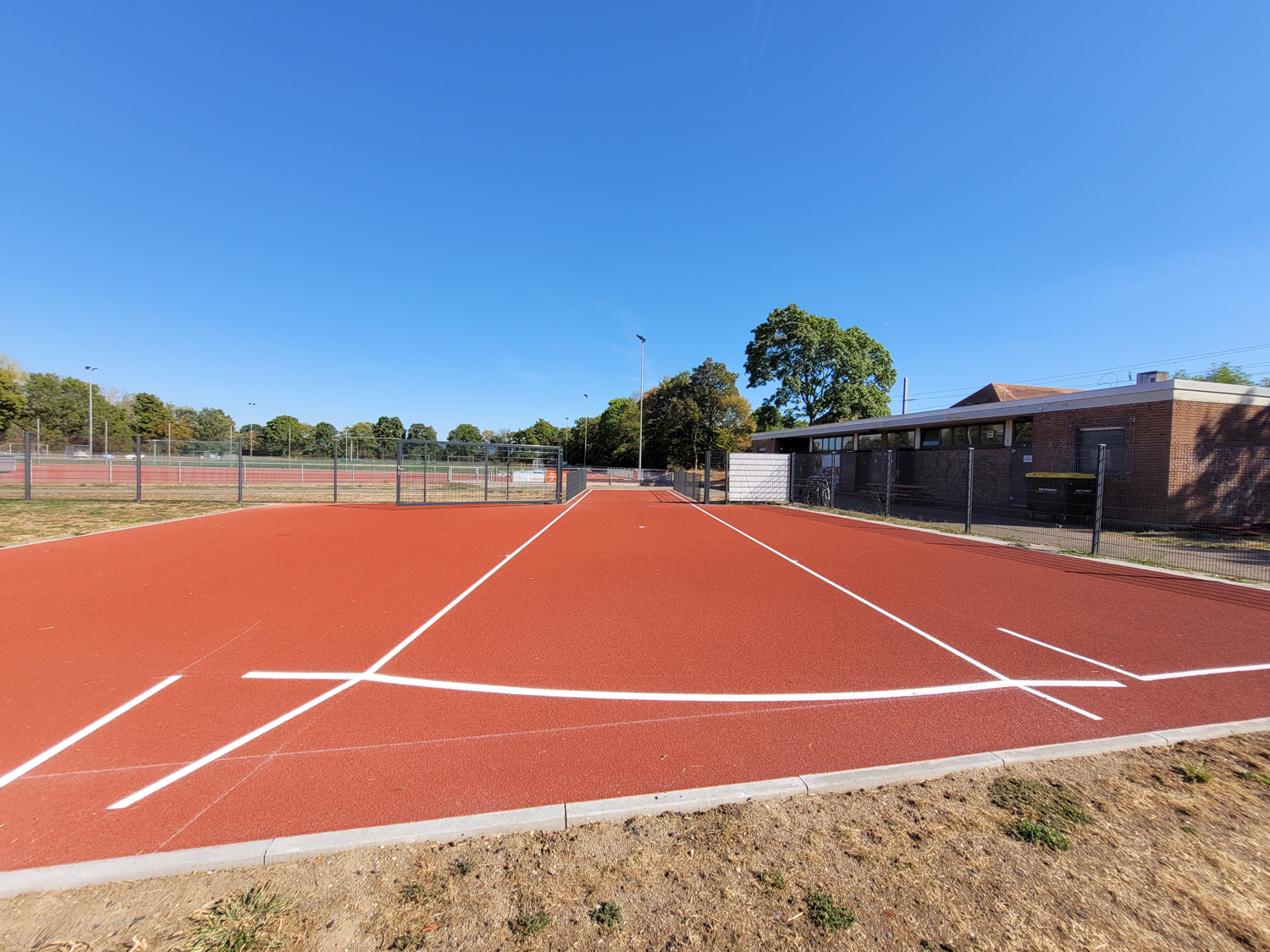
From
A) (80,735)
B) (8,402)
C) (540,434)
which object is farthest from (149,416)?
(80,735)

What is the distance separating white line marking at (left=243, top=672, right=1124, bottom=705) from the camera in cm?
436

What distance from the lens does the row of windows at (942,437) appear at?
20961mm

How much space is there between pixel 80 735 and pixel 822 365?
48.6m

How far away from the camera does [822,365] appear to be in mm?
46094

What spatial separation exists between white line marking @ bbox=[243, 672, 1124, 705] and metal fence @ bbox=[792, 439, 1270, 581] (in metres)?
8.23

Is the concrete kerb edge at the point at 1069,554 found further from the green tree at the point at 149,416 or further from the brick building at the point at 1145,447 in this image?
the green tree at the point at 149,416

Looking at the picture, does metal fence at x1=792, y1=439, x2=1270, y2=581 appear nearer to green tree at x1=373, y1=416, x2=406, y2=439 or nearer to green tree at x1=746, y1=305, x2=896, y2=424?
green tree at x1=746, y1=305, x2=896, y2=424

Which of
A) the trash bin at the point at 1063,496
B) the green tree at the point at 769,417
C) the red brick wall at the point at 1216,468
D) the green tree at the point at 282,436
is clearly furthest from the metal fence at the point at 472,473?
the green tree at the point at 282,436

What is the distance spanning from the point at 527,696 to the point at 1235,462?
21.9 m

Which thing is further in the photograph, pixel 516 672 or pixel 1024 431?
pixel 1024 431

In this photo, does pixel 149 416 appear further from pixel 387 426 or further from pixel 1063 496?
pixel 1063 496

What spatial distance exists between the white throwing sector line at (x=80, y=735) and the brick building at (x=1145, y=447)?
72.2 feet

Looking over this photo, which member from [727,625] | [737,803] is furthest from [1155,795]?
[727,625]

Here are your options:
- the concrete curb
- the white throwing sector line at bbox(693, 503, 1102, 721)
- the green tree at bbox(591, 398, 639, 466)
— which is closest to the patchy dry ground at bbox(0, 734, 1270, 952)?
the concrete curb
